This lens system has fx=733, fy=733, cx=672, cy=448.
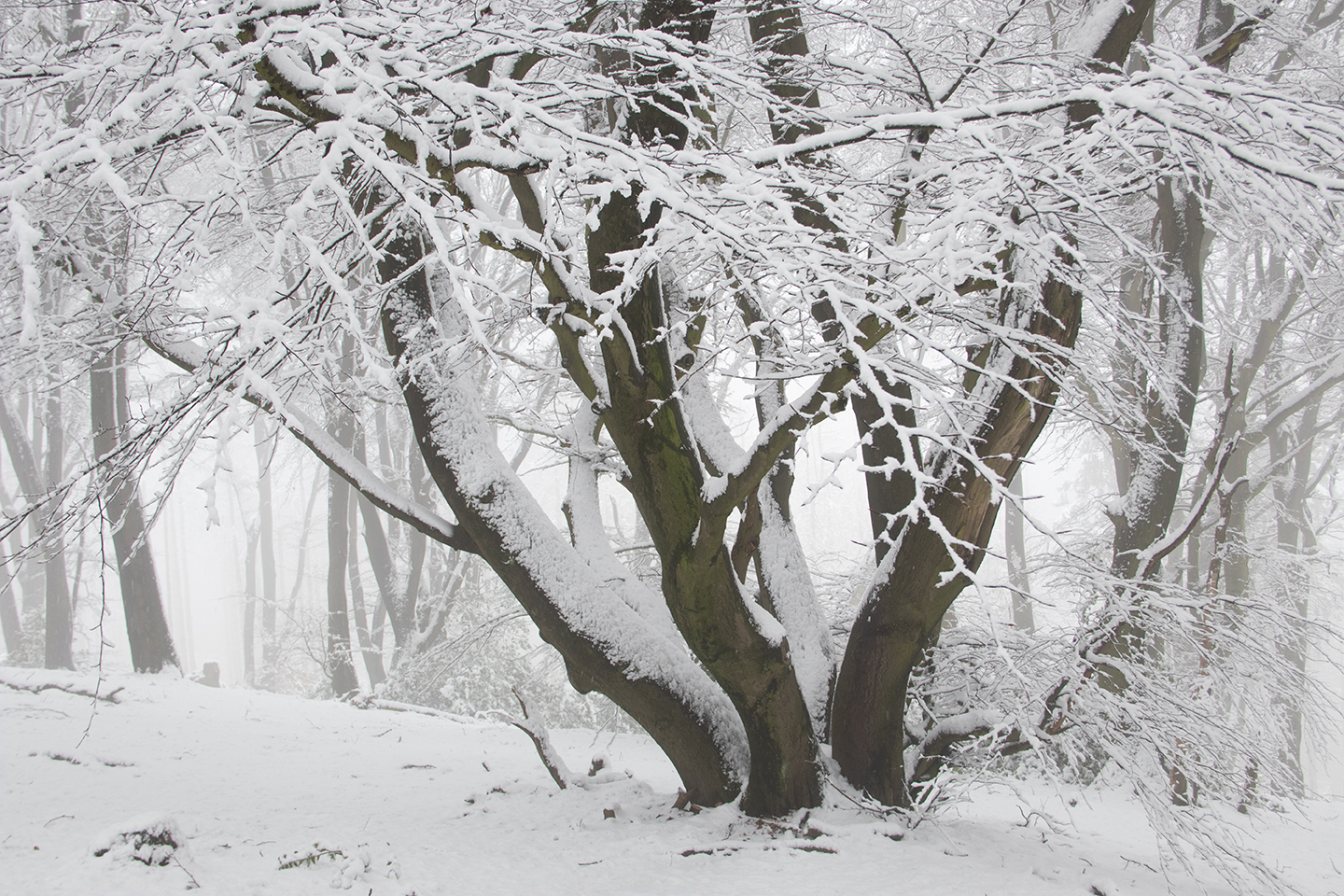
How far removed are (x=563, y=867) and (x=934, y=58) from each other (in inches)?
154

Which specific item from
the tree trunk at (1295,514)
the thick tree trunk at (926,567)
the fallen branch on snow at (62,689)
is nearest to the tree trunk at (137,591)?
the fallen branch on snow at (62,689)

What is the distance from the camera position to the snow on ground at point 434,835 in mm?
2652

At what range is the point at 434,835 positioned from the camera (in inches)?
129

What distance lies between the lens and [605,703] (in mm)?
9547

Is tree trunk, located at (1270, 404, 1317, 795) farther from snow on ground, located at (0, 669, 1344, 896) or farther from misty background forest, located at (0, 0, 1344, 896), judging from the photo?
snow on ground, located at (0, 669, 1344, 896)

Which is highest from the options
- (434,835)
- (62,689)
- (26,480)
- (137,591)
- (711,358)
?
(26,480)

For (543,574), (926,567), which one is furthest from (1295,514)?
(543,574)

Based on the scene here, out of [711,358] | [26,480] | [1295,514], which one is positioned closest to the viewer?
[711,358]

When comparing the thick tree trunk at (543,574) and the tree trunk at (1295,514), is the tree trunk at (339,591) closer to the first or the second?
the thick tree trunk at (543,574)

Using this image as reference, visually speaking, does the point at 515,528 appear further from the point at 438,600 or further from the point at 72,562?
the point at 72,562

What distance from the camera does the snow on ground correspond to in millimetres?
2652

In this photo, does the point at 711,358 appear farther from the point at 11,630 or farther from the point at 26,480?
the point at 11,630

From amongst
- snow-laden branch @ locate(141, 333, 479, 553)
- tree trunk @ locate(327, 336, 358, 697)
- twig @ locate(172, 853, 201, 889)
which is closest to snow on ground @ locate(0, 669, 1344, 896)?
twig @ locate(172, 853, 201, 889)

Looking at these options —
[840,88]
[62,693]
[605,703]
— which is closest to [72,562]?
[62,693]
